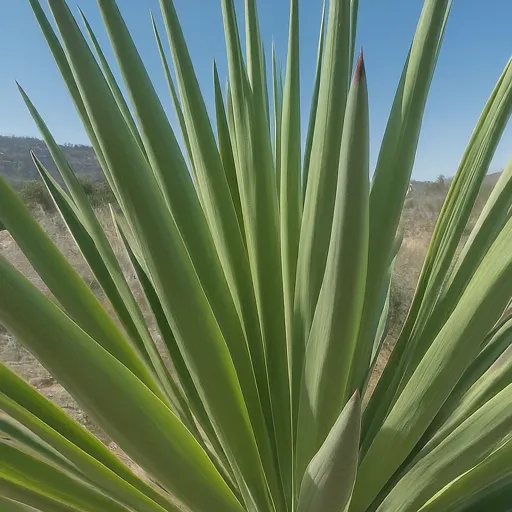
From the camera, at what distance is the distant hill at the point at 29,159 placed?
15131 mm

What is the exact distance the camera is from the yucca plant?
1.34ft

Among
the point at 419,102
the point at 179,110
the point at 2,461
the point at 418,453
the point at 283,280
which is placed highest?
the point at 179,110

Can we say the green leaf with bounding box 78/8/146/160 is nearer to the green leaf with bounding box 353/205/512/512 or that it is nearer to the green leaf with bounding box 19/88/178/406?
the green leaf with bounding box 19/88/178/406

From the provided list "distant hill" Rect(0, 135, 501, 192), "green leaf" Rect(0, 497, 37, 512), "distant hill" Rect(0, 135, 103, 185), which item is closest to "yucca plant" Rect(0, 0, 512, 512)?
"green leaf" Rect(0, 497, 37, 512)

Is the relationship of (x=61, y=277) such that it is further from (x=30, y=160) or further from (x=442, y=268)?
(x=30, y=160)

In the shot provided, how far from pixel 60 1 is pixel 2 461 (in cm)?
45

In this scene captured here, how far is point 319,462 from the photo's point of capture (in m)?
0.42

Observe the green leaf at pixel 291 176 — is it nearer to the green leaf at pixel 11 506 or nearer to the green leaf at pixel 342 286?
the green leaf at pixel 342 286

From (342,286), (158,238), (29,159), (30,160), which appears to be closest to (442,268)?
(342,286)

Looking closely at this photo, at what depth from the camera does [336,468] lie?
0.41m

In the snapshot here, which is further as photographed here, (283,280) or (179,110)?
(179,110)

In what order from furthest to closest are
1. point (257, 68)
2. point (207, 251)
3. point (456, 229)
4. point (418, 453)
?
1. point (257, 68)
2. point (456, 229)
3. point (418, 453)
4. point (207, 251)

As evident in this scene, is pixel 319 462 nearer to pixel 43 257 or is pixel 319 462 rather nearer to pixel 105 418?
pixel 105 418

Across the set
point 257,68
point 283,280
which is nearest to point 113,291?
point 283,280
